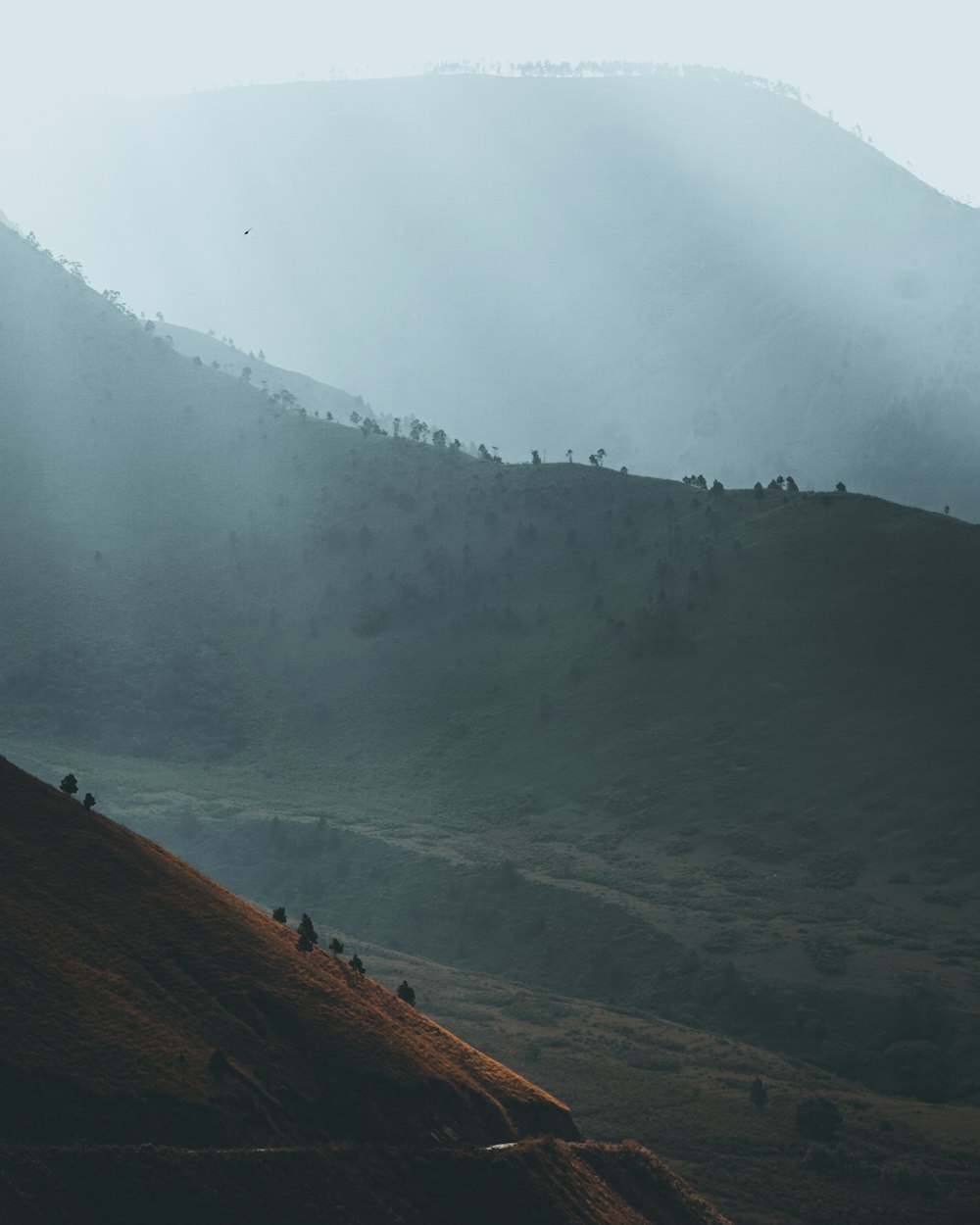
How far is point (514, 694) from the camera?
Result: 421ft

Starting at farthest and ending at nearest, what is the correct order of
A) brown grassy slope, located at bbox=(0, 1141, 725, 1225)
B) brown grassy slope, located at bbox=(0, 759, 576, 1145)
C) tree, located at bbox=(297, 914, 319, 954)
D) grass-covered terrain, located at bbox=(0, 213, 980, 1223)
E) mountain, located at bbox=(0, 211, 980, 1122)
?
mountain, located at bbox=(0, 211, 980, 1122)
grass-covered terrain, located at bbox=(0, 213, 980, 1223)
tree, located at bbox=(297, 914, 319, 954)
brown grassy slope, located at bbox=(0, 759, 576, 1145)
brown grassy slope, located at bbox=(0, 1141, 725, 1225)

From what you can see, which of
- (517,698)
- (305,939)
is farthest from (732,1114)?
(517,698)

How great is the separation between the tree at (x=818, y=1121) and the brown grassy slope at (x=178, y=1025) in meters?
24.8

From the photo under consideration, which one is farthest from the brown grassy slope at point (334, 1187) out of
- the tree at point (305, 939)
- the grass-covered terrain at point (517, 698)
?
the grass-covered terrain at point (517, 698)

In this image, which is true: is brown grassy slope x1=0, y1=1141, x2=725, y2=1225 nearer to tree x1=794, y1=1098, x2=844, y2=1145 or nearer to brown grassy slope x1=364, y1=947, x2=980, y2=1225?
brown grassy slope x1=364, y1=947, x2=980, y2=1225

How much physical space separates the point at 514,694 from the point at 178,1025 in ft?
328

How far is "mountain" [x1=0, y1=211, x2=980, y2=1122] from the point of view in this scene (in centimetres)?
8356

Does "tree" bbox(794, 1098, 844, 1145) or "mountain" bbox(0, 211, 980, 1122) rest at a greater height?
"mountain" bbox(0, 211, 980, 1122)

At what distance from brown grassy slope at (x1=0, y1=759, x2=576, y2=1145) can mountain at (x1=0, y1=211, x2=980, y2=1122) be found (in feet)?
134

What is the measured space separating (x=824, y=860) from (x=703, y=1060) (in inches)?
1118

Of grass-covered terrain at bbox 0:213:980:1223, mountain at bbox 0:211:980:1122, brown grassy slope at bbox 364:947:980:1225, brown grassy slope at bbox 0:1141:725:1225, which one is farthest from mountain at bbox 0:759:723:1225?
mountain at bbox 0:211:980:1122

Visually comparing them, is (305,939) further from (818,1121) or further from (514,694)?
(514,694)

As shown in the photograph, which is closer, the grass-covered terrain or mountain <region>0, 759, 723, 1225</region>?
mountain <region>0, 759, 723, 1225</region>

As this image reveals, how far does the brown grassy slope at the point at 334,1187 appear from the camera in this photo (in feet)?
76.9
